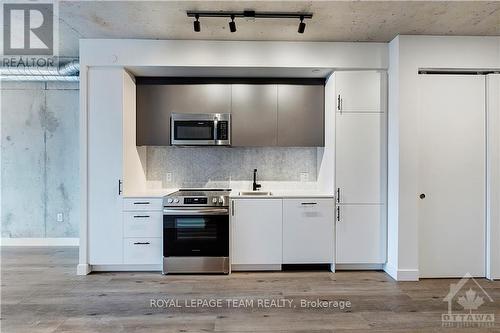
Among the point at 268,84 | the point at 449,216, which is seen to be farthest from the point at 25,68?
the point at 449,216

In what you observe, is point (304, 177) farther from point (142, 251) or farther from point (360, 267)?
point (142, 251)

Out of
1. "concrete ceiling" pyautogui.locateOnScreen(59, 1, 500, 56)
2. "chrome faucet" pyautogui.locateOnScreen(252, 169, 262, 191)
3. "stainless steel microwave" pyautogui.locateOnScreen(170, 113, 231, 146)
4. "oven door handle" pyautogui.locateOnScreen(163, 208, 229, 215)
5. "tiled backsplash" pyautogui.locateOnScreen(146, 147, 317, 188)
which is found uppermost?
"concrete ceiling" pyautogui.locateOnScreen(59, 1, 500, 56)

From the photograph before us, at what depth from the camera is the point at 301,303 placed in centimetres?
277

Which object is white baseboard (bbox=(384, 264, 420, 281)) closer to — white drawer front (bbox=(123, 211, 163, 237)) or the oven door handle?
the oven door handle

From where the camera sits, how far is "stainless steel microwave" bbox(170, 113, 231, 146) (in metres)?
3.73

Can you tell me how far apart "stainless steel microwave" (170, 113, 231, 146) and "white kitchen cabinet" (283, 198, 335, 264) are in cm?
108

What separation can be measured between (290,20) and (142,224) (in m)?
2.61

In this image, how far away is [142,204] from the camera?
3484 mm

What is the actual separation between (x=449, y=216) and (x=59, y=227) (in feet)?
16.8

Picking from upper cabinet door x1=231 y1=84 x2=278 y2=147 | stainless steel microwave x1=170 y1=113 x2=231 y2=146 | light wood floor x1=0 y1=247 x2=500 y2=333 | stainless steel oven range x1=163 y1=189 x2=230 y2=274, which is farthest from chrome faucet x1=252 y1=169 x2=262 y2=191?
light wood floor x1=0 y1=247 x2=500 y2=333

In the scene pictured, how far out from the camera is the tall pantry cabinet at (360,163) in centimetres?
350

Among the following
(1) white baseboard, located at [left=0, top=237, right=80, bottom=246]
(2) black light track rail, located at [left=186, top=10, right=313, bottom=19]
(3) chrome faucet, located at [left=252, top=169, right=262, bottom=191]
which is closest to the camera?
(2) black light track rail, located at [left=186, top=10, right=313, bottom=19]

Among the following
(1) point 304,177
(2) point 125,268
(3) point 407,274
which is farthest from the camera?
(1) point 304,177

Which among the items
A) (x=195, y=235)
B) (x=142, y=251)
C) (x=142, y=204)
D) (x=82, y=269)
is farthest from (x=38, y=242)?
(x=195, y=235)
